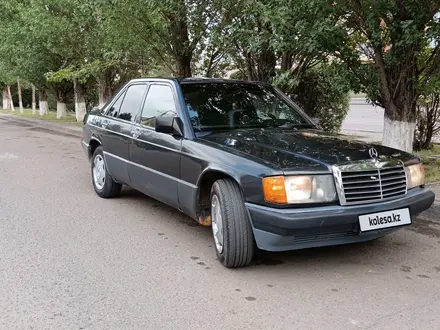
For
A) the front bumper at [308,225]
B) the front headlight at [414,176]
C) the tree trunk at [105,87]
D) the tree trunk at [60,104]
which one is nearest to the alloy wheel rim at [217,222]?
the front bumper at [308,225]

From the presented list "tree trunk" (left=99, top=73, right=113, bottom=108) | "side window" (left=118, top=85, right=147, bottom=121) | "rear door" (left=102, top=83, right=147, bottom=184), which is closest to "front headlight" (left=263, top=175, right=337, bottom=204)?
"rear door" (left=102, top=83, right=147, bottom=184)

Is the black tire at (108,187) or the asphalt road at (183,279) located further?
the black tire at (108,187)

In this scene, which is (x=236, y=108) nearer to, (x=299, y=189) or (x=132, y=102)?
(x=132, y=102)

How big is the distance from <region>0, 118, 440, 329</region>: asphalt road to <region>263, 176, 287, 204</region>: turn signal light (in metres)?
0.70

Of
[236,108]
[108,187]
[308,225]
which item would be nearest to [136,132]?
[236,108]

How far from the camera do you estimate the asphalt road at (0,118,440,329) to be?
3.19 metres

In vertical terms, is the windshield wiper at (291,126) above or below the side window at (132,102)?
below

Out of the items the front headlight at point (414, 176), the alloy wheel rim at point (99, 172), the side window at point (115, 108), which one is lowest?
the alloy wheel rim at point (99, 172)

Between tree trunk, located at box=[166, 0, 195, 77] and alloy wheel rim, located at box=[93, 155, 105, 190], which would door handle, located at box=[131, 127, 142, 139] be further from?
tree trunk, located at box=[166, 0, 195, 77]

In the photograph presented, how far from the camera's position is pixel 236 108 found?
505cm

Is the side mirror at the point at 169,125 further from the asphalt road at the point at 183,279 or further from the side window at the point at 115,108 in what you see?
the side window at the point at 115,108

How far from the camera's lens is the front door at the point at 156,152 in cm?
474

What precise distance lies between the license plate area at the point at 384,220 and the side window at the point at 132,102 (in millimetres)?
3095

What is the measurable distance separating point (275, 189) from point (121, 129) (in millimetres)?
2838
